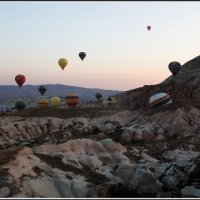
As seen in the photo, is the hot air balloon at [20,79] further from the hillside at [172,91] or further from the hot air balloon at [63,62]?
the hillside at [172,91]

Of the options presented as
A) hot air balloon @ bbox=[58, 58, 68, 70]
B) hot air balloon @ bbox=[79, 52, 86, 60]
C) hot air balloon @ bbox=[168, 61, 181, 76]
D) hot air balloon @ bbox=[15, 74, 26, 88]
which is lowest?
hot air balloon @ bbox=[15, 74, 26, 88]

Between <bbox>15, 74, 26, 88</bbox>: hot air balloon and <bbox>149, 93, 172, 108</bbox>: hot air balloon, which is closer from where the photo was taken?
<bbox>149, 93, 172, 108</bbox>: hot air balloon

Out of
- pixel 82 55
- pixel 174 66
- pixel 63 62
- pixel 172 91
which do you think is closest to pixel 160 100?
pixel 172 91

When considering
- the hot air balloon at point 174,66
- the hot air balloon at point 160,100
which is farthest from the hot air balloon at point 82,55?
the hot air balloon at point 160,100

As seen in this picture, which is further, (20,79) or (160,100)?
(20,79)

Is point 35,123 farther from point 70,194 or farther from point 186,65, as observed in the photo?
point 186,65

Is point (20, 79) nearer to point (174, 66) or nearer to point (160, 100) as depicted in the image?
point (174, 66)

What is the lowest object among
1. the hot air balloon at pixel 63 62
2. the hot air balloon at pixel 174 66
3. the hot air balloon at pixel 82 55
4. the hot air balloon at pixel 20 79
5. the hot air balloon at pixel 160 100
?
the hot air balloon at pixel 160 100

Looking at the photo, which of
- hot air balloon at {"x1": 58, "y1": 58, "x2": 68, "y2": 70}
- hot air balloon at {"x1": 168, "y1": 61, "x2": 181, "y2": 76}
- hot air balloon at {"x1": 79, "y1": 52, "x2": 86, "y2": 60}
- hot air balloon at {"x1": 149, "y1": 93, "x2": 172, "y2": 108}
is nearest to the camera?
hot air balloon at {"x1": 149, "y1": 93, "x2": 172, "y2": 108}

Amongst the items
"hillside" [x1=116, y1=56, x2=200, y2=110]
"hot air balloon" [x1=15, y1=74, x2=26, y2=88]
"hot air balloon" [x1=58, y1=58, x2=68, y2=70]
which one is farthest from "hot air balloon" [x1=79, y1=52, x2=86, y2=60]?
"hot air balloon" [x1=15, y1=74, x2=26, y2=88]

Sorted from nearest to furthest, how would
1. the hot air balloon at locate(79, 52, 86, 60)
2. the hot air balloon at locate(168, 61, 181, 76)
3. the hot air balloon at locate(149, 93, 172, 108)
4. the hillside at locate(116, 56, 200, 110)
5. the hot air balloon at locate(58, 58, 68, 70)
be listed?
the hot air balloon at locate(149, 93, 172, 108) → the hillside at locate(116, 56, 200, 110) → the hot air balloon at locate(168, 61, 181, 76) → the hot air balloon at locate(58, 58, 68, 70) → the hot air balloon at locate(79, 52, 86, 60)

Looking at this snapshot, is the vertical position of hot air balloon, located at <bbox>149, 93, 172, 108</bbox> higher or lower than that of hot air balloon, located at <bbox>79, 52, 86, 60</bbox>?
lower

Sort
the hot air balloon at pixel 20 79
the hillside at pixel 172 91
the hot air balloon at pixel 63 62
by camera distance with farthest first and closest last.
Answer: the hot air balloon at pixel 63 62
the hot air balloon at pixel 20 79
the hillside at pixel 172 91

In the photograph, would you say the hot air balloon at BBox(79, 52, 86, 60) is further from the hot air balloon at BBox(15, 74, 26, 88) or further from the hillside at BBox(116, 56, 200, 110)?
the hot air balloon at BBox(15, 74, 26, 88)
